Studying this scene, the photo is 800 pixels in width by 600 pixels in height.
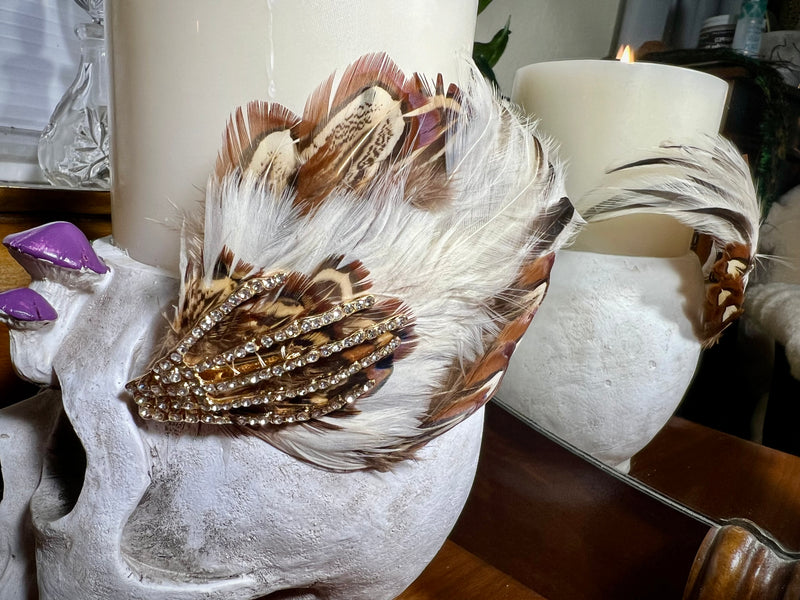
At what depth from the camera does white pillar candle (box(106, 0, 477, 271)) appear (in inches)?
9.3

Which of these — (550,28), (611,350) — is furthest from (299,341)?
(550,28)

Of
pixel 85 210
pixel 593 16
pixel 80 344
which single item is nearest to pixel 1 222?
pixel 85 210

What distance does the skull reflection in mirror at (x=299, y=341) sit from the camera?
0.23 m

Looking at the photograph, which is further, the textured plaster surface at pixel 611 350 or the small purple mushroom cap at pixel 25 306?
the textured plaster surface at pixel 611 350

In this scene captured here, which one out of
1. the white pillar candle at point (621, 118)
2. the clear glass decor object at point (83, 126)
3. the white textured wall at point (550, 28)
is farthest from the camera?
the clear glass decor object at point (83, 126)

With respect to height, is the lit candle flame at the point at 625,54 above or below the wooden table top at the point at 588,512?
above

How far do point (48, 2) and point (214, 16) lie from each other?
0.63 metres

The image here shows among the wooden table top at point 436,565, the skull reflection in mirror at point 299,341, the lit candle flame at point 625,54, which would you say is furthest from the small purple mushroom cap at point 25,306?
the lit candle flame at point 625,54

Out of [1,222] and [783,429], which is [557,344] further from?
[1,222]

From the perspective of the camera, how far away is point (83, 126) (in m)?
0.63

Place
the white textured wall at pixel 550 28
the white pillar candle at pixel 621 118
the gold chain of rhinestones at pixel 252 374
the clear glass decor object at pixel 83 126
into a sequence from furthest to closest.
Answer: the clear glass decor object at pixel 83 126 < the white textured wall at pixel 550 28 < the white pillar candle at pixel 621 118 < the gold chain of rhinestones at pixel 252 374

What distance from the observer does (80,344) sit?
267 millimetres

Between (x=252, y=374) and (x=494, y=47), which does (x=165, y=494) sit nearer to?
(x=252, y=374)

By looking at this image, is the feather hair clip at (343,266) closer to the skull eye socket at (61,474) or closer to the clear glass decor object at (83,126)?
the skull eye socket at (61,474)
